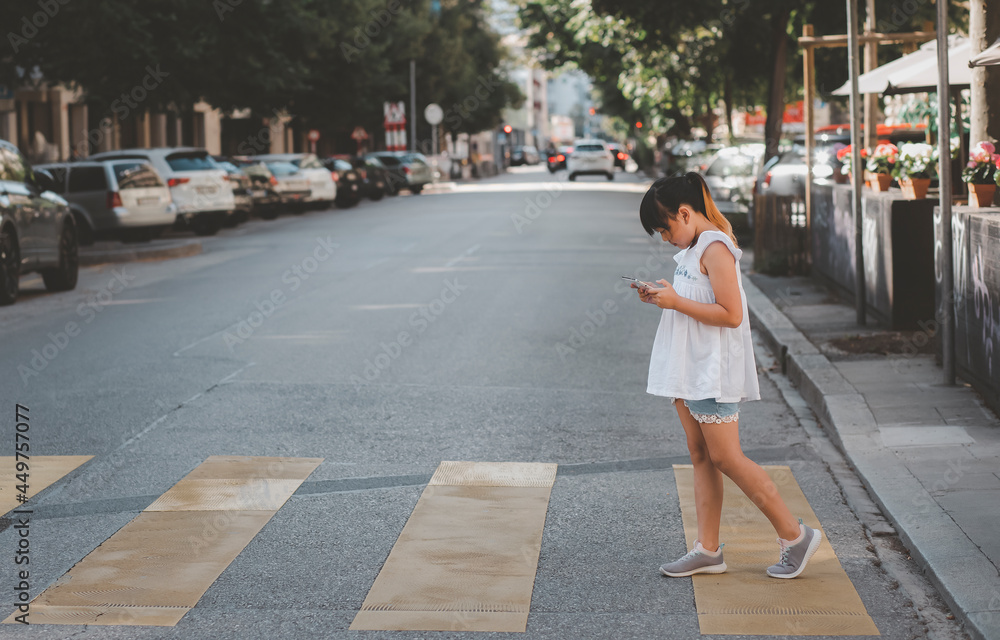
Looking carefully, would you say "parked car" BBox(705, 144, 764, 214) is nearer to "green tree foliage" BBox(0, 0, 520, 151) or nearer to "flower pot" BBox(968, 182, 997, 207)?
"green tree foliage" BBox(0, 0, 520, 151)

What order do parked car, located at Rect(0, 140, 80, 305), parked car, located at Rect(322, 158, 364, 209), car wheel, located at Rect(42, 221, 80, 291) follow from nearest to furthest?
parked car, located at Rect(0, 140, 80, 305) < car wheel, located at Rect(42, 221, 80, 291) < parked car, located at Rect(322, 158, 364, 209)

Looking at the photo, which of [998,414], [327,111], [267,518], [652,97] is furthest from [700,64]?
[267,518]

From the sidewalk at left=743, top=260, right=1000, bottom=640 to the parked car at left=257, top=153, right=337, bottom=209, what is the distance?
23.2 meters

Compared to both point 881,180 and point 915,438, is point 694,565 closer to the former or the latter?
point 915,438

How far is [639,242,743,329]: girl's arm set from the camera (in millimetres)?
4566

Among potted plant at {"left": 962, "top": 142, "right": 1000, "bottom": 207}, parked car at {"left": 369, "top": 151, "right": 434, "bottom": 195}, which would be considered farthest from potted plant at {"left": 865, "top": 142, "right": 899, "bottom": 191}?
parked car at {"left": 369, "top": 151, "right": 434, "bottom": 195}

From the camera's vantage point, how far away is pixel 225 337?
1118 cm

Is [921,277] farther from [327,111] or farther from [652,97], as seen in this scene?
[327,111]

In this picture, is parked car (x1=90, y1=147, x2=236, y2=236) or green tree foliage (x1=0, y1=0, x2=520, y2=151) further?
parked car (x1=90, y1=147, x2=236, y2=236)

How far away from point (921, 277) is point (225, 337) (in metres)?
5.76

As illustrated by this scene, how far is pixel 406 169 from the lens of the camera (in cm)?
4616

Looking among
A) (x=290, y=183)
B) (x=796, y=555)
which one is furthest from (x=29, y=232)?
(x=290, y=183)

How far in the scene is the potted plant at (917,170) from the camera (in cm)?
1068

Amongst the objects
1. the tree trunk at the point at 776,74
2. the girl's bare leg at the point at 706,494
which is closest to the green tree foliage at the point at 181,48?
the tree trunk at the point at 776,74
